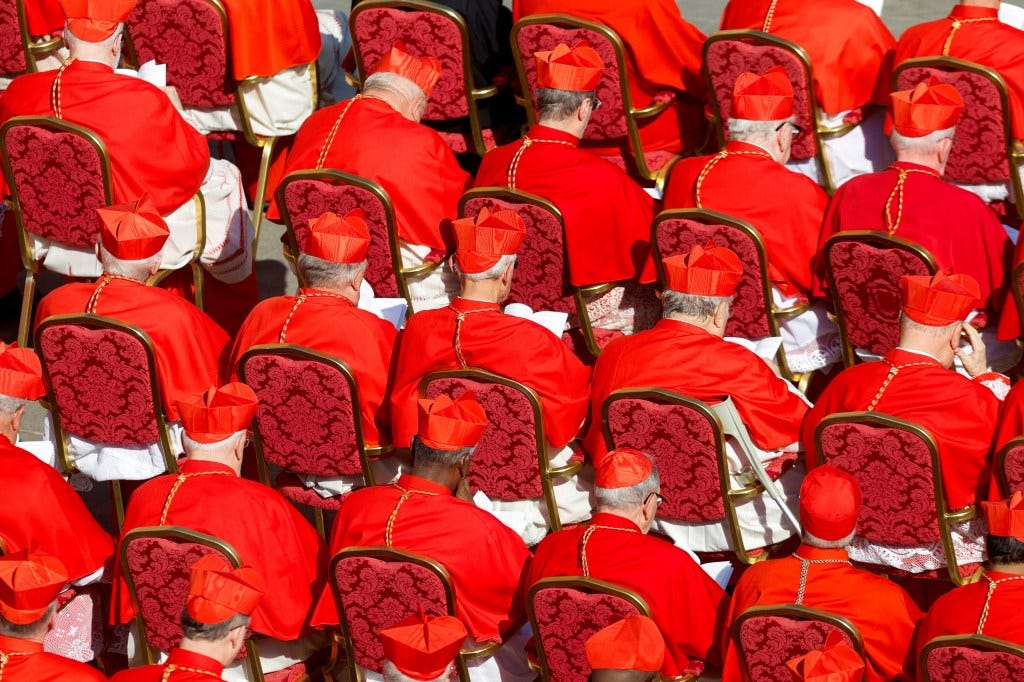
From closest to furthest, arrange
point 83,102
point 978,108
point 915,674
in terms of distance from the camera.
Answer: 1. point 915,674
2. point 978,108
3. point 83,102

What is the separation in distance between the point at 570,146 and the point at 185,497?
2.22 metres

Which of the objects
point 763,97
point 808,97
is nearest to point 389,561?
point 763,97

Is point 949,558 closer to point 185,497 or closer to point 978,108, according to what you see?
point 978,108

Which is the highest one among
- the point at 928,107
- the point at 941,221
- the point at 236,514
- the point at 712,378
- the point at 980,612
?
the point at 928,107

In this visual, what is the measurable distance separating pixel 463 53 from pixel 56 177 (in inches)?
68.5

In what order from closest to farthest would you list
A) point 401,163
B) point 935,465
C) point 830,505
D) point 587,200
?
point 830,505 < point 935,465 < point 587,200 < point 401,163

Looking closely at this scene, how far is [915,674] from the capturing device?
5707 mm

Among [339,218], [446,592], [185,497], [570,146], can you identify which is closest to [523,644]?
[446,592]

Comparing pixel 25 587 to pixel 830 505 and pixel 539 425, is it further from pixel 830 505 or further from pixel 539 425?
pixel 830 505

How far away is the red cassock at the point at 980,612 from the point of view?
17.8 feet

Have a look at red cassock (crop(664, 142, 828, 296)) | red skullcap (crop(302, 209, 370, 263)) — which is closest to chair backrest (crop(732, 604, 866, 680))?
red cassock (crop(664, 142, 828, 296))

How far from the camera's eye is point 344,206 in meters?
7.36

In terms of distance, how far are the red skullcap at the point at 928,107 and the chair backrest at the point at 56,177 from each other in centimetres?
300

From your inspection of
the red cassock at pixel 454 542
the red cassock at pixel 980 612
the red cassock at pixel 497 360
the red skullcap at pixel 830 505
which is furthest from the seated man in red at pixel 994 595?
the red cassock at pixel 497 360
